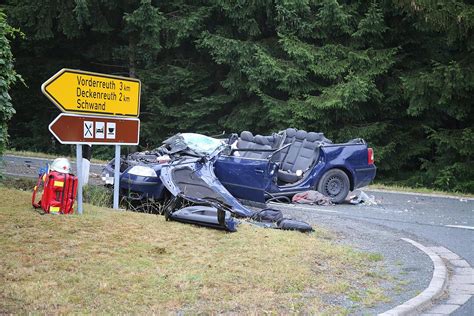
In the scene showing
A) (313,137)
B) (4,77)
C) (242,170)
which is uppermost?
(4,77)

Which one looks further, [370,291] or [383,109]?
[383,109]

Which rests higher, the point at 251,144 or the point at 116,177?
the point at 251,144

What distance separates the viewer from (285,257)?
6.39 metres

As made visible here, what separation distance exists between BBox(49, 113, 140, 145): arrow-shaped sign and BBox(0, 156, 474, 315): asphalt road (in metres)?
2.86

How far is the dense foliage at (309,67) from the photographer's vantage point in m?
19.1

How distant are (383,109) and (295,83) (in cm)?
394

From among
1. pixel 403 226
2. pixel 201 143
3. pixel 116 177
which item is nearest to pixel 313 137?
pixel 201 143

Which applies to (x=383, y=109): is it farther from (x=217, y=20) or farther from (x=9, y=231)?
(x=9, y=231)

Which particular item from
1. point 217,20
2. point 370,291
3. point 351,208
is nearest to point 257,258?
point 370,291

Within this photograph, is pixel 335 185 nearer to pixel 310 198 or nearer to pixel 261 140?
pixel 310 198

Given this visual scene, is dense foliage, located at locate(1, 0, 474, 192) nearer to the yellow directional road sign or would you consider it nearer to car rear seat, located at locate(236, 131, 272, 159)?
car rear seat, located at locate(236, 131, 272, 159)

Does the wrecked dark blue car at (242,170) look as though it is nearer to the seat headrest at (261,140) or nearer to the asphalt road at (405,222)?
the seat headrest at (261,140)

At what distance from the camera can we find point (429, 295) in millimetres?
5430

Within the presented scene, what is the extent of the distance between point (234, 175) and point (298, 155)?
2.62 m
